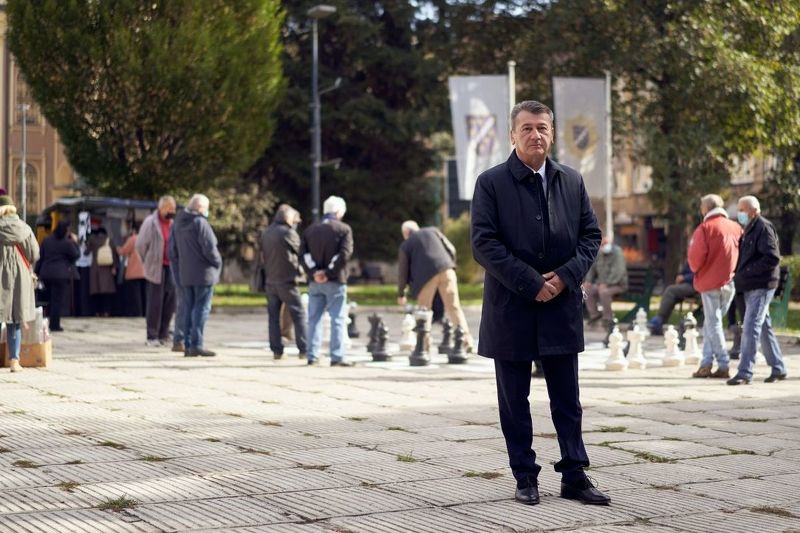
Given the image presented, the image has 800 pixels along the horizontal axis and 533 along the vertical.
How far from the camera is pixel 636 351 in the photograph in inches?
602

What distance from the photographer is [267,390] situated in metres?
12.4

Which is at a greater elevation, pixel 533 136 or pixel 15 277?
pixel 533 136

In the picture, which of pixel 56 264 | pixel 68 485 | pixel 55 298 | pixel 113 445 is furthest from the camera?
pixel 55 298

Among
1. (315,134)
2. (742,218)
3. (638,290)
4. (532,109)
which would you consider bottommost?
(638,290)

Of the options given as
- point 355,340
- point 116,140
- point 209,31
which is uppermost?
point 209,31

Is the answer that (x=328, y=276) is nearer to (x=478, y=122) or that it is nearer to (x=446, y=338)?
(x=446, y=338)

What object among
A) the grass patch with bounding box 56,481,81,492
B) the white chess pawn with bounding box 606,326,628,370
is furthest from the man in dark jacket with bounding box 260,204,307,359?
the grass patch with bounding box 56,481,81,492

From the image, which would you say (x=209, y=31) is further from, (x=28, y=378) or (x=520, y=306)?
(x=520, y=306)

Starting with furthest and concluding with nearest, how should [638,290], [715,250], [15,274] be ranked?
[638,290]
[15,274]
[715,250]

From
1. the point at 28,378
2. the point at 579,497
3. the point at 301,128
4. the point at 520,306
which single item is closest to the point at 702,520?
the point at 579,497

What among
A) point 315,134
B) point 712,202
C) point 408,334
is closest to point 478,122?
point 315,134

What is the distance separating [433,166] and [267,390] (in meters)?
32.8

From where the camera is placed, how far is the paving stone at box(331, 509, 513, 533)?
19.4 ft

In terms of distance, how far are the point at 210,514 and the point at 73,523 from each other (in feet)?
1.98
